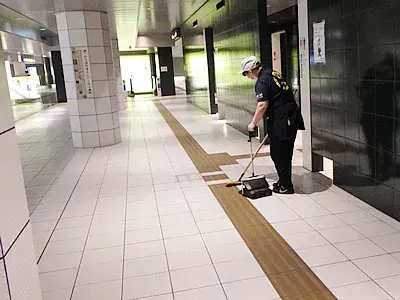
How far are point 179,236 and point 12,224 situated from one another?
7.11 feet

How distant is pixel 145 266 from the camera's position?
10.2 ft

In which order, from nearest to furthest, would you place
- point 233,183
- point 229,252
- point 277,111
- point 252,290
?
1. point 252,290
2. point 229,252
3. point 277,111
4. point 233,183

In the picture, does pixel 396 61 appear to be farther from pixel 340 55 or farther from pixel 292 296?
pixel 292 296

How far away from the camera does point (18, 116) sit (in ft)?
48.1

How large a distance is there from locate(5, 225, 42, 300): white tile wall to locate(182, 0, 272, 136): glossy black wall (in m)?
5.71

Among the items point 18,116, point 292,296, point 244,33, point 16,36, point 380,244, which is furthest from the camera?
point 18,116

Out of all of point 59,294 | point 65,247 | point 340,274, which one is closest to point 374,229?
point 340,274

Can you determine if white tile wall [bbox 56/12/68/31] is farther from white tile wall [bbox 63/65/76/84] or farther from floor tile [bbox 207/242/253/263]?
floor tile [bbox 207/242/253/263]

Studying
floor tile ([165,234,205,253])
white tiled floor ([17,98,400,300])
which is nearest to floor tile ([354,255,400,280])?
white tiled floor ([17,98,400,300])

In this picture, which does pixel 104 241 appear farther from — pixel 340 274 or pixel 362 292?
pixel 362 292

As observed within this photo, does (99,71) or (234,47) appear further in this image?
(234,47)

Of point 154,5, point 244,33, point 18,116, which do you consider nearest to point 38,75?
point 18,116

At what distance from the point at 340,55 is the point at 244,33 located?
3.62 m

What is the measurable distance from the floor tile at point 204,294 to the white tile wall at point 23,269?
1.06 meters
